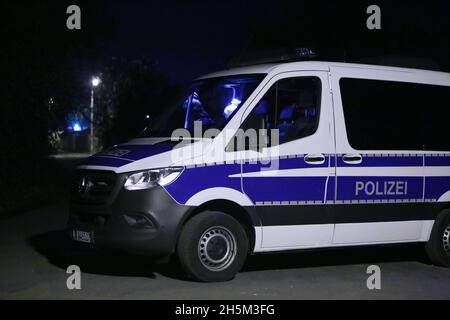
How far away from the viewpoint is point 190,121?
8.70m

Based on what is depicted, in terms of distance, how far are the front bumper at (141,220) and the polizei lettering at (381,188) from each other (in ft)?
7.23

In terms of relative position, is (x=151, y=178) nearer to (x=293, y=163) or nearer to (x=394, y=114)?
(x=293, y=163)

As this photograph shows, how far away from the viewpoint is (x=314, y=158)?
8.51 metres

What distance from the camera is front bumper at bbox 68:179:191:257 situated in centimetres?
775

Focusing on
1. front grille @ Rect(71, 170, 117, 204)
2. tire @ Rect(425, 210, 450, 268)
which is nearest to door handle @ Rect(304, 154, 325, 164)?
tire @ Rect(425, 210, 450, 268)

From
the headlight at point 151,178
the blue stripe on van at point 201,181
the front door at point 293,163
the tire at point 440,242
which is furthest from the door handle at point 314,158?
the tire at point 440,242

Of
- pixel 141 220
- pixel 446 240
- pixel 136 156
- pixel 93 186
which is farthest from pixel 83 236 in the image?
pixel 446 240

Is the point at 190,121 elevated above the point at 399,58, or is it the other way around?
the point at 399,58

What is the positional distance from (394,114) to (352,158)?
1058 mm

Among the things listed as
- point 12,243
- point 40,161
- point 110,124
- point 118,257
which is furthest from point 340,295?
point 110,124

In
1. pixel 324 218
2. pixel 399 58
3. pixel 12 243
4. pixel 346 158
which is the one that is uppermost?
pixel 399 58

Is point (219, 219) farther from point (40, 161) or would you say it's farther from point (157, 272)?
point (40, 161)
